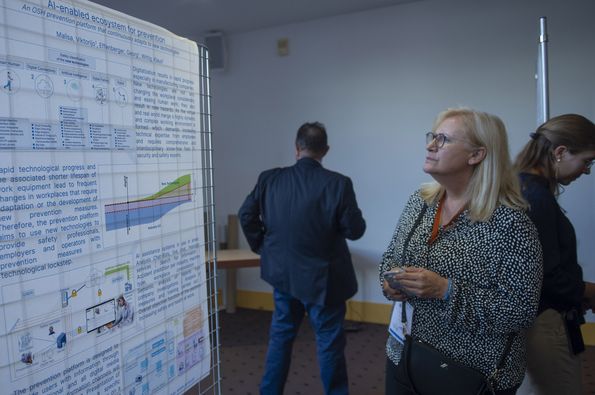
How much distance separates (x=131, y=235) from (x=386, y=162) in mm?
3244

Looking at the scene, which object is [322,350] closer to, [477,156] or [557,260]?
[557,260]

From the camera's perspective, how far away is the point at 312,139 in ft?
8.00

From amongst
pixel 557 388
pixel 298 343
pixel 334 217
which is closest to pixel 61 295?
pixel 557 388

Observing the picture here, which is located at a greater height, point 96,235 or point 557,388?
point 96,235

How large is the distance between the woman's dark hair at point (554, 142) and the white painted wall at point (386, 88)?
2.04 m

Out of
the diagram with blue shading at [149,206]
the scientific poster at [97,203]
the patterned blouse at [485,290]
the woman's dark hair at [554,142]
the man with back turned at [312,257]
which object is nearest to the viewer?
the scientific poster at [97,203]

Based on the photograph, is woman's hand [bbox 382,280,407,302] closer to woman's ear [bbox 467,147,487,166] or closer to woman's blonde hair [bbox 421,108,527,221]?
woman's blonde hair [bbox 421,108,527,221]

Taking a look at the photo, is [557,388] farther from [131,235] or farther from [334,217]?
[131,235]

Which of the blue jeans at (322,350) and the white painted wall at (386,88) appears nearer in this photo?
the blue jeans at (322,350)

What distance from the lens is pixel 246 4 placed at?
356 cm

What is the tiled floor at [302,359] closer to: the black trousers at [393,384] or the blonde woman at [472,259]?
the black trousers at [393,384]

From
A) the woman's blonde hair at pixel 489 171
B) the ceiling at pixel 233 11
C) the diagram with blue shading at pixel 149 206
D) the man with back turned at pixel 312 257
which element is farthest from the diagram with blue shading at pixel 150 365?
the ceiling at pixel 233 11

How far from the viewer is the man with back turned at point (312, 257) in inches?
92.7

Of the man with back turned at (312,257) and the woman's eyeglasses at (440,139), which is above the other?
the woman's eyeglasses at (440,139)
